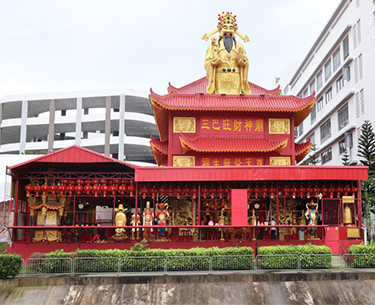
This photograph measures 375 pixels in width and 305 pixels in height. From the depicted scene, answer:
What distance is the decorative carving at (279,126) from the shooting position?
33688mm

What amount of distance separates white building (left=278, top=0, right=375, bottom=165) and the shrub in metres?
32.3

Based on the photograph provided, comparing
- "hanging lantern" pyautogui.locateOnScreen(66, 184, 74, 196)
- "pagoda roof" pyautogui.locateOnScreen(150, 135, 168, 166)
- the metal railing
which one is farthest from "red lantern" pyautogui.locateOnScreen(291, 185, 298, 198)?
"hanging lantern" pyautogui.locateOnScreen(66, 184, 74, 196)

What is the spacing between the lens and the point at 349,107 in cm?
4669

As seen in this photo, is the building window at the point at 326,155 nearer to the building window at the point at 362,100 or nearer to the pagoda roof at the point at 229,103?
the building window at the point at 362,100

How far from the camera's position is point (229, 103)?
110ft

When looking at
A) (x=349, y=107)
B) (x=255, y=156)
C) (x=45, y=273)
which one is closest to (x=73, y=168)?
(x=45, y=273)

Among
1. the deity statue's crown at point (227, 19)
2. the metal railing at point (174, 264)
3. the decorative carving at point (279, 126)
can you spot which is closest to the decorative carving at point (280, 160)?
the decorative carving at point (279, 126)

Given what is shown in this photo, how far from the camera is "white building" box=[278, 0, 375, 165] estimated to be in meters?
42.2

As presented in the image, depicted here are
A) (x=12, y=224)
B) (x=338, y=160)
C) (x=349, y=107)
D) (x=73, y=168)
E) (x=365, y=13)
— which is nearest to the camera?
(x=12, y=224)

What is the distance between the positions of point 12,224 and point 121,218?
5.93 m

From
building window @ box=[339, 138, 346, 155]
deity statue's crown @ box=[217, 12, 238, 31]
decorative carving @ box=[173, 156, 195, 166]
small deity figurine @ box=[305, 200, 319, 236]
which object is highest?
deity statue's crown @ box=[217, 12, 238, 31]

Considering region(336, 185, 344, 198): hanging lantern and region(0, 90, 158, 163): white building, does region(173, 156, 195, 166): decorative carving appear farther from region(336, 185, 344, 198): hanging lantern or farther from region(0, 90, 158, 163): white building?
region(0, 90, 158, 163): white building

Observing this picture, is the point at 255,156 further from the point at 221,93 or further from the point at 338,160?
the point at 338,160

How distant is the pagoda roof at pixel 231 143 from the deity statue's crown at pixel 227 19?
957 cm
